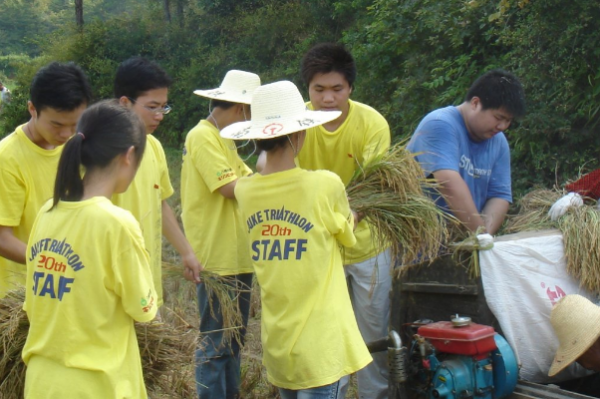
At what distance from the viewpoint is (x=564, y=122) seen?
6.42 meters

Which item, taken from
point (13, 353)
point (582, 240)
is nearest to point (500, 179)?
point (582, 240)

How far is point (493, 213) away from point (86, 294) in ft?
7.86

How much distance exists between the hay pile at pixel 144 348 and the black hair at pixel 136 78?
1.10m

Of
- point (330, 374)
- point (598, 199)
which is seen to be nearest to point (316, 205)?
point (330, 374)

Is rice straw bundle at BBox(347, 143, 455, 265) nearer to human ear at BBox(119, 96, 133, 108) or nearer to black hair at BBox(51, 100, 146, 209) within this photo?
human ear at BBox(119, 96, 133, 108)

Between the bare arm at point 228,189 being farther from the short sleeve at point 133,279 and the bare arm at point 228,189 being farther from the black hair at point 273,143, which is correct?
the short sleeve at point 133,279

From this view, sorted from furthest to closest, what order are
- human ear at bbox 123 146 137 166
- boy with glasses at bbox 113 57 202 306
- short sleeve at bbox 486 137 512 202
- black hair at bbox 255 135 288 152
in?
1. short sleeve at bbox 486 137 512 202
2. boy with glasses at bbox 113 57 202 306
3. black hair at bbox 255 135 288 152
4. human ear at bbox 123 146 137 166

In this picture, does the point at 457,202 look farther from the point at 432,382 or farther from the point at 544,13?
the point at 544,13

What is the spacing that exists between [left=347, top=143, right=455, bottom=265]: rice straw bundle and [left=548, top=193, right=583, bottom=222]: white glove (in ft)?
2.71

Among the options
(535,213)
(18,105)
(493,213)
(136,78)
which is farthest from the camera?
(18,105)

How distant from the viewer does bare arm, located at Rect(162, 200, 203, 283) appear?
3.69 m

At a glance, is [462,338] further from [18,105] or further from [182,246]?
[18,105]

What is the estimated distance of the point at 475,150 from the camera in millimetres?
4031

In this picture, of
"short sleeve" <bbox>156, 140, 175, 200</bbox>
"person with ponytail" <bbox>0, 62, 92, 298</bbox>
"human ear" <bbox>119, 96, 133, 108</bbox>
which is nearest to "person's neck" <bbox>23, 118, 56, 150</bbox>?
"person with ponytail" <bbox>0, 62, 92, 298</bbox>
